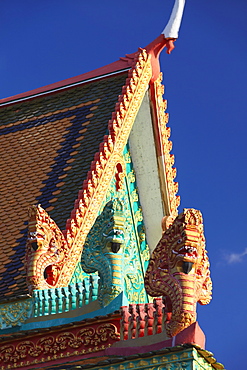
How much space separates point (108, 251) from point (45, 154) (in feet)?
11.3

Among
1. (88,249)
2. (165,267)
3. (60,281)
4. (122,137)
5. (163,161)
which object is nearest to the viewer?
(165,267)

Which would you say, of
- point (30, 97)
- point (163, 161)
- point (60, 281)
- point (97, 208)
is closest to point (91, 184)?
point (97, 208)

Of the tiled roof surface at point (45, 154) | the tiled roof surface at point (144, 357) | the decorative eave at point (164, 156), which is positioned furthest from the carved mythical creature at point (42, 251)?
the decorative eave at point (164, 156)

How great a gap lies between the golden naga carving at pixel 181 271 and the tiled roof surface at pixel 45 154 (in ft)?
5.94

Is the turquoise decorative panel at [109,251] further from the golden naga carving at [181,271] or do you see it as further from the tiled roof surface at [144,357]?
the tiled roof surface at [144,357]

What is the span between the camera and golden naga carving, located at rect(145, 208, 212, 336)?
838 centimetres

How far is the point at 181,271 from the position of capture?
846cm

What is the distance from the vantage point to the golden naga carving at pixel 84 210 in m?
9.86

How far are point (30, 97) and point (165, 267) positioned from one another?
5861mm

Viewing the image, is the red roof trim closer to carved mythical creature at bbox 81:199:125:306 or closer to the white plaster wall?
the white plaster wall

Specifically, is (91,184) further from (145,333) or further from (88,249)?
(145,333)

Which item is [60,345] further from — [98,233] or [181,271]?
[181,271]

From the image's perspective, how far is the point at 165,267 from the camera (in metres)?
8.59

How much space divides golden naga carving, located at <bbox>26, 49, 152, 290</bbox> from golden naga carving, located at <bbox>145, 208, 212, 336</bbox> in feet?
4.99
